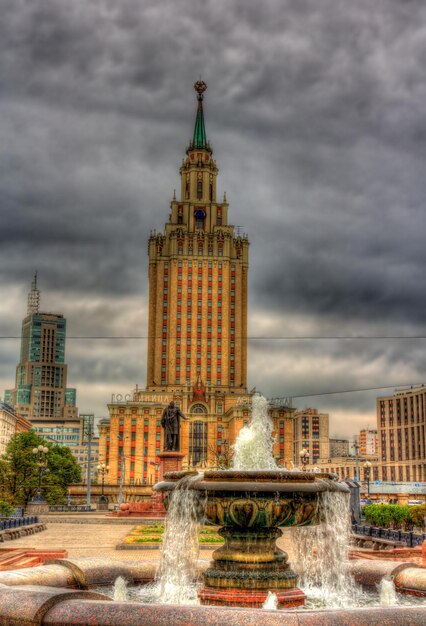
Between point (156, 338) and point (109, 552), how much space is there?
10433 cm

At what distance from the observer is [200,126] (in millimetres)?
145875

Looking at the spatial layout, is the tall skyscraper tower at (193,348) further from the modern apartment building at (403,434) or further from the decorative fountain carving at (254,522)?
the decorative fountain carving at (254,522)

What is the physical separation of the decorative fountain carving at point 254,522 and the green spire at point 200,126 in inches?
5371

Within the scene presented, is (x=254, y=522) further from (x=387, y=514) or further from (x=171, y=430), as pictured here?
(x=171, y=430)

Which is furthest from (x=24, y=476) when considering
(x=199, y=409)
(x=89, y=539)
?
(x=199, y=409)

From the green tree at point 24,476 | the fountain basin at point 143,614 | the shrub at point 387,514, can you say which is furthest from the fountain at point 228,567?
the green tree at point 24,476

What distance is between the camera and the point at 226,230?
133 metres

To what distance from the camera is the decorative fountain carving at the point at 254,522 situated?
36.3ft

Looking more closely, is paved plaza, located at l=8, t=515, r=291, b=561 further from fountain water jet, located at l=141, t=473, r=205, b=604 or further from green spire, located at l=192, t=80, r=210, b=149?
green spire, located at l=192, t=80, r=210, b=149

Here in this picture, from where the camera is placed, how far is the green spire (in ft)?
472

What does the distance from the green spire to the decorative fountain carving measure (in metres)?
136

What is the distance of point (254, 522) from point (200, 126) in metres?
141

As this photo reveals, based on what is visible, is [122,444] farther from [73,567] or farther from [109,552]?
[73,567]

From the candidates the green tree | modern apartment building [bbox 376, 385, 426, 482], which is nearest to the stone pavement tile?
the green tree
